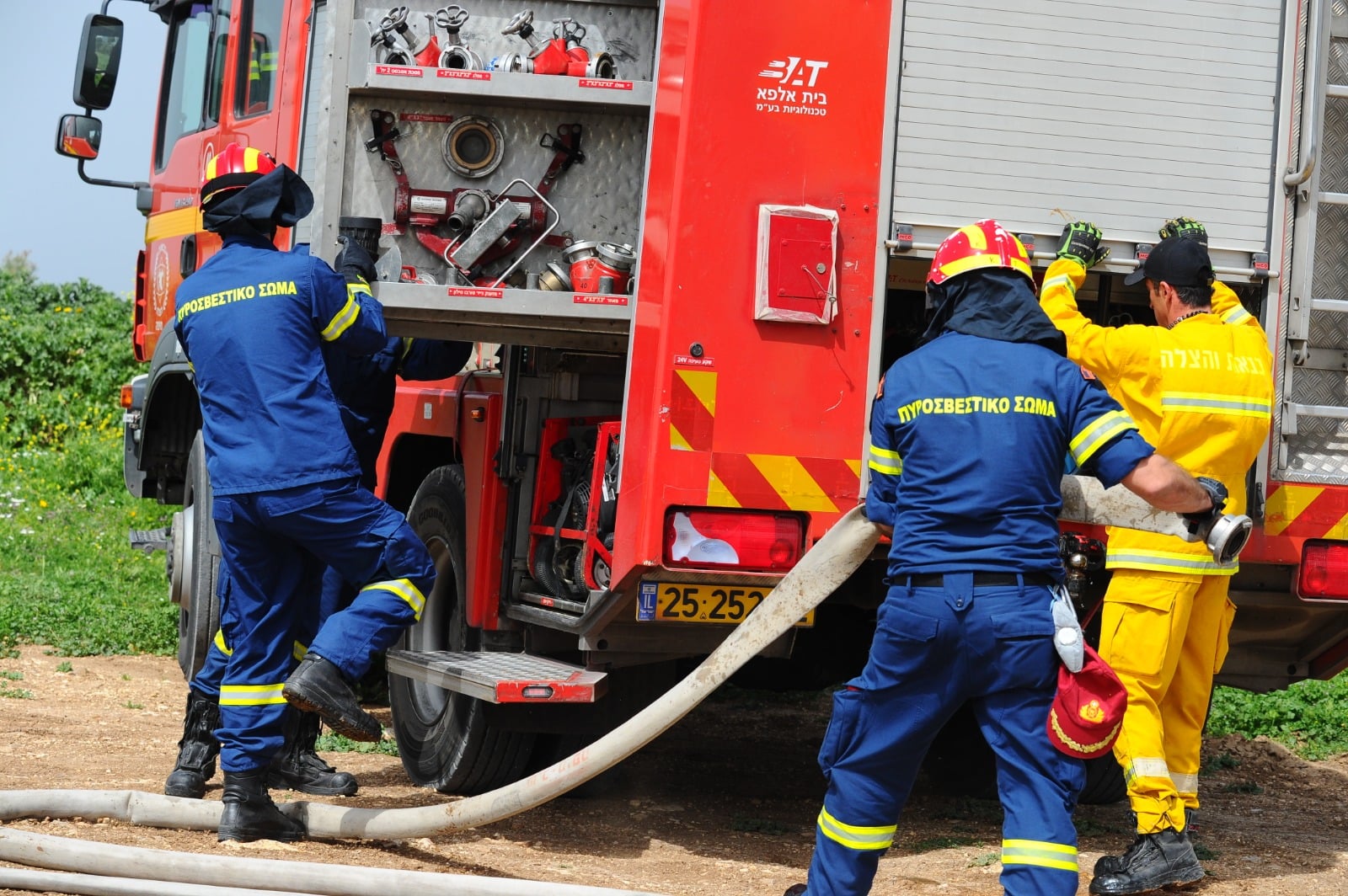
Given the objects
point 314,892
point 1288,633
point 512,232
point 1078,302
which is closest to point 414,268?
point 512,232

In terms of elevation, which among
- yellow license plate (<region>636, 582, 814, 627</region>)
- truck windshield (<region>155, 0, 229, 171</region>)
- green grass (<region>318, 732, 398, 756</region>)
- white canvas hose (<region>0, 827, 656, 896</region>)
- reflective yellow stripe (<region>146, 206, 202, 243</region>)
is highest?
truck windshield (<region>155, 0, 229, 171</region>)

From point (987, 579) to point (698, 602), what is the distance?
46.9 inches

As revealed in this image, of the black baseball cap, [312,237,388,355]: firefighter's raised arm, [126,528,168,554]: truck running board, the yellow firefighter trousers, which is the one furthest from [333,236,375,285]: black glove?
[126,528,168,554]: truck running board

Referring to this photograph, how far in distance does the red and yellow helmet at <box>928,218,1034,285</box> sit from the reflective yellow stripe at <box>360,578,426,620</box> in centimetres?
193

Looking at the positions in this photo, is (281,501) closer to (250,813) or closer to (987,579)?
(250,813)

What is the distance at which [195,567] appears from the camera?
7344 millimetres

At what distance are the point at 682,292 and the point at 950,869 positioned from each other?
2.02 metres

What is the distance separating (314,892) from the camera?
13.7ft

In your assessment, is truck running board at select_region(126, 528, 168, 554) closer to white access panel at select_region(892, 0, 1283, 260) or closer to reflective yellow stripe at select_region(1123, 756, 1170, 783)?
white access panel at select_region(892, 0, 1283, 260)

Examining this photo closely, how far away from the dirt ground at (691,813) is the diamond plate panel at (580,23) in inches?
98.6

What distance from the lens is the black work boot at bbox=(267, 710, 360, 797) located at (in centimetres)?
598

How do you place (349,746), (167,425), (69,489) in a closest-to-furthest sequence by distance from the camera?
(349,746), (167,425), (69,489)

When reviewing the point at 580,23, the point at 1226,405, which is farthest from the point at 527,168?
the point at 1226,405

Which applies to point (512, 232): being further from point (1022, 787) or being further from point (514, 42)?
point (1022, 787)
